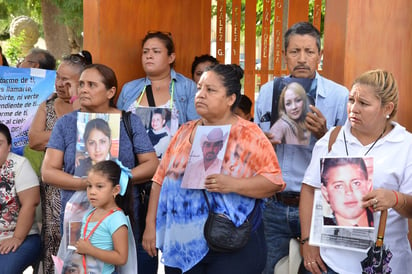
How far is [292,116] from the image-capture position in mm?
3707

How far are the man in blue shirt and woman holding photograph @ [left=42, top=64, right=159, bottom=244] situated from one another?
2.92ft

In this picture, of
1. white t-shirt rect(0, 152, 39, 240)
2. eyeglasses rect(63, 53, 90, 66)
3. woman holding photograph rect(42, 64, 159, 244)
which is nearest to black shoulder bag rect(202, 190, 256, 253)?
woman holding photograph rect(42, 64, 159, 244)

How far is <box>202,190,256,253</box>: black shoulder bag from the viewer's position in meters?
3.30

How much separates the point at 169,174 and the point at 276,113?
795mm

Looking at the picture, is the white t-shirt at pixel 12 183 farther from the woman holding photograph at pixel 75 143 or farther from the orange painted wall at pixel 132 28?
the orange painted wall at pixel 132 28

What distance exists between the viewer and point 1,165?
457 cm

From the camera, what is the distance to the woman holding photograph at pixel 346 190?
9.51ft

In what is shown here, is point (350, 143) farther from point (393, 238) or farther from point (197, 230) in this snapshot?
point (197, 230)

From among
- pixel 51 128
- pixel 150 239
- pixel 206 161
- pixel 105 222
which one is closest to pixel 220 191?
pixel 206 161

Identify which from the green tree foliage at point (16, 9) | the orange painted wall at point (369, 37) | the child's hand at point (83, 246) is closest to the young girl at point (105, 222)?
the child's hand at point (83, 246)

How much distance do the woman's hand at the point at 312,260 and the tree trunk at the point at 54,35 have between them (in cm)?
1008

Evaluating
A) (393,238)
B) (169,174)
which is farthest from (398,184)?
(169,174)

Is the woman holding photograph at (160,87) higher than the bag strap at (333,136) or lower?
higher

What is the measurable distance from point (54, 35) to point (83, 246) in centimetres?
975
